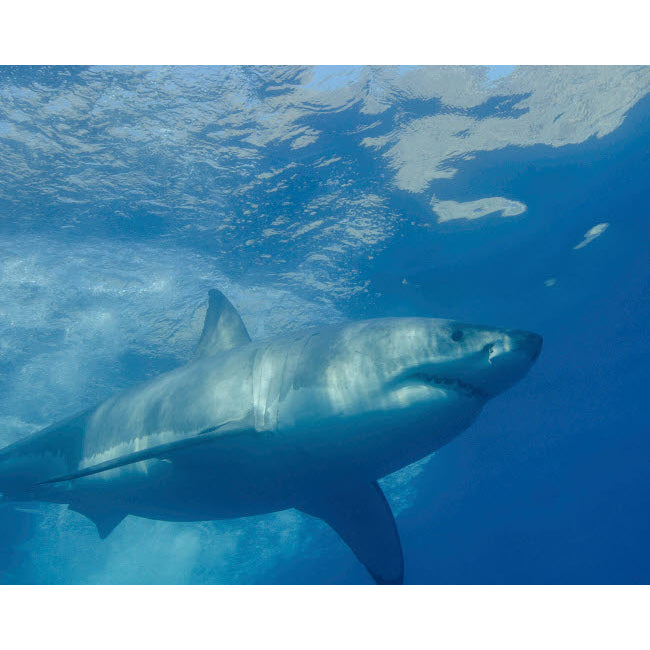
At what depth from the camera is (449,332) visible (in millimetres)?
2934

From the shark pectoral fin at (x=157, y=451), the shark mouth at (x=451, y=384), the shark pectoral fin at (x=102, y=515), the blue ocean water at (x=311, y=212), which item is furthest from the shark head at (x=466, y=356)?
the blue ocean water at (x=311, y=212)

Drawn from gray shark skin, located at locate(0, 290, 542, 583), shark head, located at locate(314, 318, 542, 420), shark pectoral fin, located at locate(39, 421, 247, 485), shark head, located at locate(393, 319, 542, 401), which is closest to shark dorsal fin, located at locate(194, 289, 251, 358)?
gray shark skin, located at locate(0, 290, 542, 583)

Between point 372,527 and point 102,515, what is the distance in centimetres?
366

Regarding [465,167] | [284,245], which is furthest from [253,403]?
[465,167]

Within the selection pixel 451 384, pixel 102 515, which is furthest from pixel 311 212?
pixel 451 384

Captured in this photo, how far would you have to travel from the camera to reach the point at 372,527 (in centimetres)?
469

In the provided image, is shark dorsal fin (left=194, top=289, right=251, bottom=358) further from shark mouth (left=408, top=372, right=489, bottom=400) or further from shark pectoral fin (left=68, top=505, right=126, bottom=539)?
shark mouth (left=408, top=372, right=489, bottom=400)

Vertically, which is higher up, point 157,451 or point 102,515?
point 102,515

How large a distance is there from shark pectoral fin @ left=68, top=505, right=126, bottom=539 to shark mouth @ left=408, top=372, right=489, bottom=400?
4716 mm

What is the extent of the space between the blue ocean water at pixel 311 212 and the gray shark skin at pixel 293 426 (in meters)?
5.56

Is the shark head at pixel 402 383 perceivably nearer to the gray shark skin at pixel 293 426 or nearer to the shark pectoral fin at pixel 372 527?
the gray shark skin at pixel 293 426

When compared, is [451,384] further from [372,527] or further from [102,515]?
[102,515]

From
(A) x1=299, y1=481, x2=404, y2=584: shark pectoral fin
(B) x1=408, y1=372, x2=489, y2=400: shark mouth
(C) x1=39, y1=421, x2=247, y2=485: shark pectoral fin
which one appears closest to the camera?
(B) x1=408, y1=372, x2=489, y2=400: shark mouth

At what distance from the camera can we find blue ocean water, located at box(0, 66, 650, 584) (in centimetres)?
838
